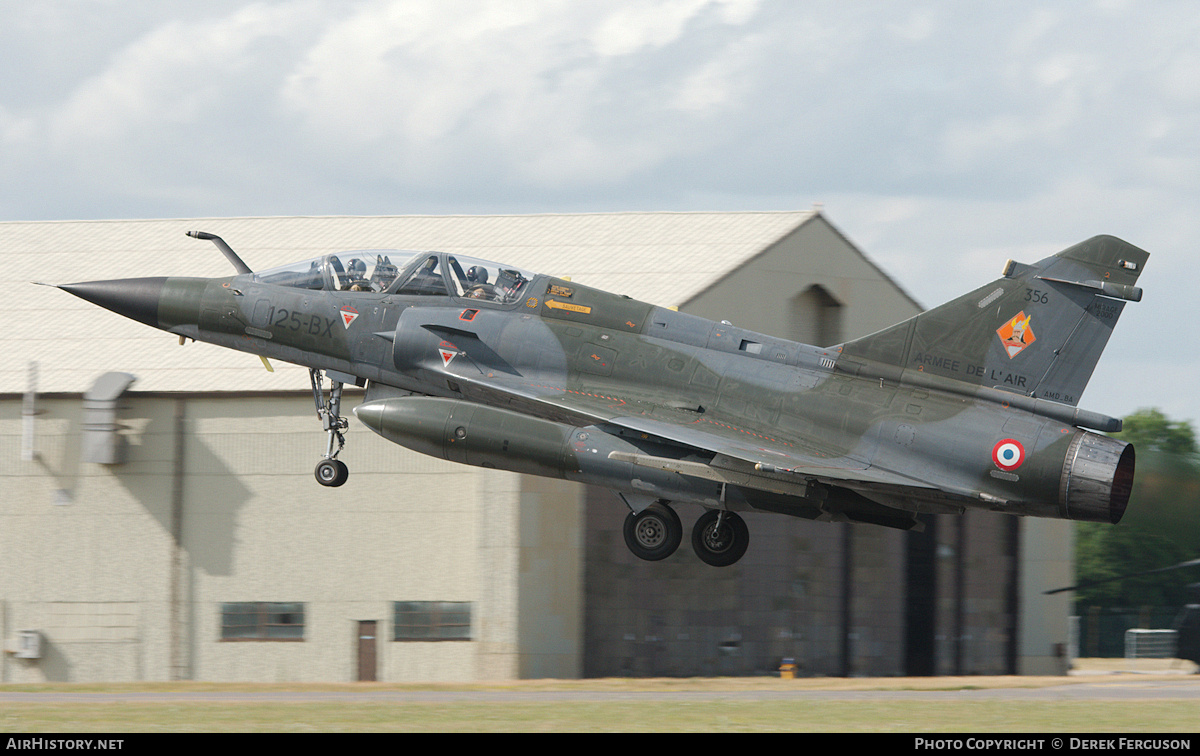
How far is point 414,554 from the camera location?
31656 mm

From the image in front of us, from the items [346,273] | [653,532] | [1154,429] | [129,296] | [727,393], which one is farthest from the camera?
[1154,429]

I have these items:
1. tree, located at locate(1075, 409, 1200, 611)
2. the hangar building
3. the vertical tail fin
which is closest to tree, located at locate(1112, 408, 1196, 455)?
tree, located at locate(1075, 409, 1200, 611)

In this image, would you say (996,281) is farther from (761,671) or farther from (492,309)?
(761,671)

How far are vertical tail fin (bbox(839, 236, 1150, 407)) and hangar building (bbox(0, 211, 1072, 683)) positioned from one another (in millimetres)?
11117

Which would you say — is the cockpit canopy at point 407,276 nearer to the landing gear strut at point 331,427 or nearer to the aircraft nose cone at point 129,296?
the landing gear strut at point 331,427

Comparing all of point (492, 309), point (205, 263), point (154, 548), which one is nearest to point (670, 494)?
point (492, 309)

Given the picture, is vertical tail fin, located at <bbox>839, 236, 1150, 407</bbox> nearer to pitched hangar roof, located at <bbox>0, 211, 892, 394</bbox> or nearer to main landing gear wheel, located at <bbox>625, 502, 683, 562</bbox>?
main landing gear wheel, located at <bbox>625, 502, 683, 562</bbox>

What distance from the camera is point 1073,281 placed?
19531 mm

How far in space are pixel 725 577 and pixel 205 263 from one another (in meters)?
15.5

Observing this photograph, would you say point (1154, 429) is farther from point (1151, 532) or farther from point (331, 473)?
point (331, 473)

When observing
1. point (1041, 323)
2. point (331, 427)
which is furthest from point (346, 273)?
point (1041, 323)

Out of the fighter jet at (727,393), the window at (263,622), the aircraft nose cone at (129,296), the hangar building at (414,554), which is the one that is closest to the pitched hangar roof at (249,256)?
the hangar building at (414,554)

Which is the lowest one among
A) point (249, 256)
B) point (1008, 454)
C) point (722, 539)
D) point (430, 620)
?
point (430, 620)

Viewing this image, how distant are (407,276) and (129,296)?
4487 millimetres
